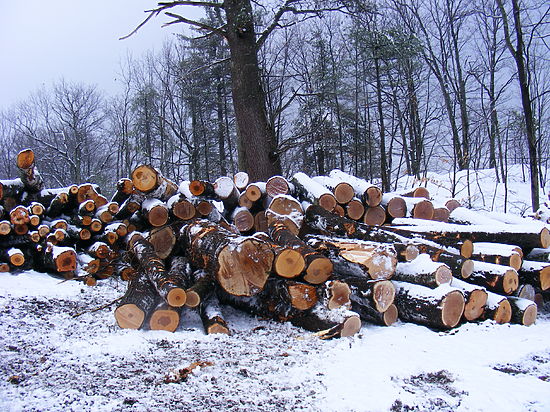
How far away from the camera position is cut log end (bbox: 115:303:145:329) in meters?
3.86

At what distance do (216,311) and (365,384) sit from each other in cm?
198

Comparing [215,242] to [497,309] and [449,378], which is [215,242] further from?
[497,309]

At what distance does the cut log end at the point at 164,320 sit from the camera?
391 cm

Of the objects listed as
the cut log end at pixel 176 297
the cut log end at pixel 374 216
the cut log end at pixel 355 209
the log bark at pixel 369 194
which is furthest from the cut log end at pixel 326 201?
the cut log end at pixel 176 297

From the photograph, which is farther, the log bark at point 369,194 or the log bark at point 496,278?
the log bark at point 369,194

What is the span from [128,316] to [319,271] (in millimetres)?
2025

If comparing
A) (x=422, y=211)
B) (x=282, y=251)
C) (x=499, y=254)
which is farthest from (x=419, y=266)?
(x=422, y=211)

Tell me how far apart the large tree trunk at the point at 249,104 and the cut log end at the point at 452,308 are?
538 centimetres

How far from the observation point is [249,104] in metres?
8.77

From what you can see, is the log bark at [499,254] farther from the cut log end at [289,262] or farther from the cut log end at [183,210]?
the cut log end at [183,210]

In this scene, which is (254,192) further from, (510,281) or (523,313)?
(523,313)

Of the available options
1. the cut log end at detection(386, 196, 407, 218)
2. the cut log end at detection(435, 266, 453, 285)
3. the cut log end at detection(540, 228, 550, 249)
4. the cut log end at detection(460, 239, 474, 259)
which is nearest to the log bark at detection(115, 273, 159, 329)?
the cut log end at detection(435, 266, 453, 285)

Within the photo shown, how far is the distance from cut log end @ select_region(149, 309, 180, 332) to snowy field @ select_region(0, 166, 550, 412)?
10 centimetres

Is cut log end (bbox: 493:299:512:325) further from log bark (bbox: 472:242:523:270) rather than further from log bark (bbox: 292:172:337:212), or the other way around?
log bark (bbox: 292:172:337:212)
